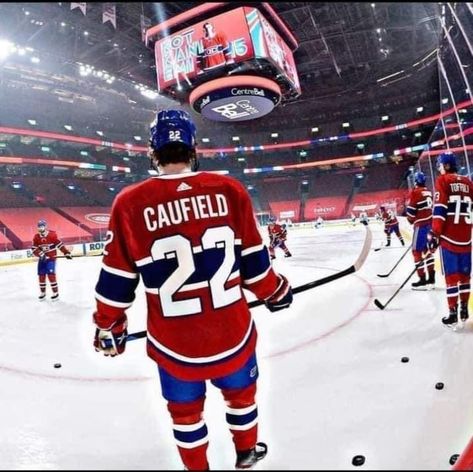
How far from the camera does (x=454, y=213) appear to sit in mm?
2449

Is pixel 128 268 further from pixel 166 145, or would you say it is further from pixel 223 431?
pixel 223 431

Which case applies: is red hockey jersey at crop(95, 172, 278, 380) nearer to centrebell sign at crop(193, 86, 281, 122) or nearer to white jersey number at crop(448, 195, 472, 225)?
white jersey number at crop(448, 195, 472, 225)

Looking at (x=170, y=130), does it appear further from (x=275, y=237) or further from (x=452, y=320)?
(x=275, y=237)

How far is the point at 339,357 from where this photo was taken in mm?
2102

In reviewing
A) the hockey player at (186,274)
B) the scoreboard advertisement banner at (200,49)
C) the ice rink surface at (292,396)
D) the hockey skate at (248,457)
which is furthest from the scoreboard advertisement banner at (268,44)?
the hockey skate at (248,457)

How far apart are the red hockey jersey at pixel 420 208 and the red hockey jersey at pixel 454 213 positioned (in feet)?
4.41

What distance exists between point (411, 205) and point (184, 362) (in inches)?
136

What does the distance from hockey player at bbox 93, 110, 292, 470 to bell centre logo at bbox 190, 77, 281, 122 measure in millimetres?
5639

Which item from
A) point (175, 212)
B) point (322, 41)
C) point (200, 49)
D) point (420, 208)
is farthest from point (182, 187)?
point (322, 41)

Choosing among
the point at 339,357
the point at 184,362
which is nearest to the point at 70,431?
the point at 184,362

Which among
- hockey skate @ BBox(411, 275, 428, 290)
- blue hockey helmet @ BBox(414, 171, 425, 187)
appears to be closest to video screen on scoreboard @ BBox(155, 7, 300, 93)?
blue hockey helmet @ BBox(414, 171, 425, 187)

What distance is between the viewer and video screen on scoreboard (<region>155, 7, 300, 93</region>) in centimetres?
491

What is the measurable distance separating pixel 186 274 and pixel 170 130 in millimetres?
371

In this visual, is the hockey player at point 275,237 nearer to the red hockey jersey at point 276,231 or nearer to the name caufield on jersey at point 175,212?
the red hockey jersey at point 276,231
